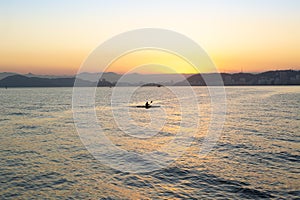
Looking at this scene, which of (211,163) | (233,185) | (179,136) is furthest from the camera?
(179,136)

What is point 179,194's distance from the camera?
1969 cm

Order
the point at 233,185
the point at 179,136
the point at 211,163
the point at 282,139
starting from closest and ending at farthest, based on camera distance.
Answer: the point at 233,185
the point at 211,163
the point at 282,139
the point at 179,136

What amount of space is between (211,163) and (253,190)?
7546mm

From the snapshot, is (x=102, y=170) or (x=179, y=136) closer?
(x=102, y=170)

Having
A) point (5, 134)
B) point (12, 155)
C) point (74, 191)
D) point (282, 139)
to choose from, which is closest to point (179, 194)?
point (74, 191)

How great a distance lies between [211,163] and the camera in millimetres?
27391

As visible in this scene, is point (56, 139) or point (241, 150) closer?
point (241, 150)

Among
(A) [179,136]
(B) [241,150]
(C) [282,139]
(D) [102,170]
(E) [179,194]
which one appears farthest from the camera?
(A) [179,136]

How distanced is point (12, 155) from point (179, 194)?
21.3m

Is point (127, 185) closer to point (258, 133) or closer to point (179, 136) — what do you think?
point (179, 136)

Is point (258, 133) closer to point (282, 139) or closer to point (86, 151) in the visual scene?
point (282, 139)

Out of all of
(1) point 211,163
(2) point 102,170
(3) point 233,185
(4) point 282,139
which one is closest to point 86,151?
(2) point 102,170

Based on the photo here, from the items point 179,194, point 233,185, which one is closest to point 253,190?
point 233,185

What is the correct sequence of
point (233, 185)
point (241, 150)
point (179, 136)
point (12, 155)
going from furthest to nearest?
point (179, 136)
point (241, 150)
point (12, 155)
point (233, 185)
